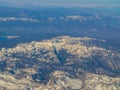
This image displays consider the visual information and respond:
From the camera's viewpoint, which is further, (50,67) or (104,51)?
(104,51)

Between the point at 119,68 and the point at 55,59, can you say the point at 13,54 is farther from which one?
the point at 119,68

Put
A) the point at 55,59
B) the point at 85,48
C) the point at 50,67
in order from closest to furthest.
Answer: the point at 50,67
the point at 55,59
the point at 85,48

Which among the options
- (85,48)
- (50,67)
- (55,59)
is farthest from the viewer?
(85,48)

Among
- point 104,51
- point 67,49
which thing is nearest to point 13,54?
point 67,49

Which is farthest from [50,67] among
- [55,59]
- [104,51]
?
[104,51]

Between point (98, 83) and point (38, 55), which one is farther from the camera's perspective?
point (38, 55)

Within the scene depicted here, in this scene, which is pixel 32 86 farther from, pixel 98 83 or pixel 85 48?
pixel 85 48
